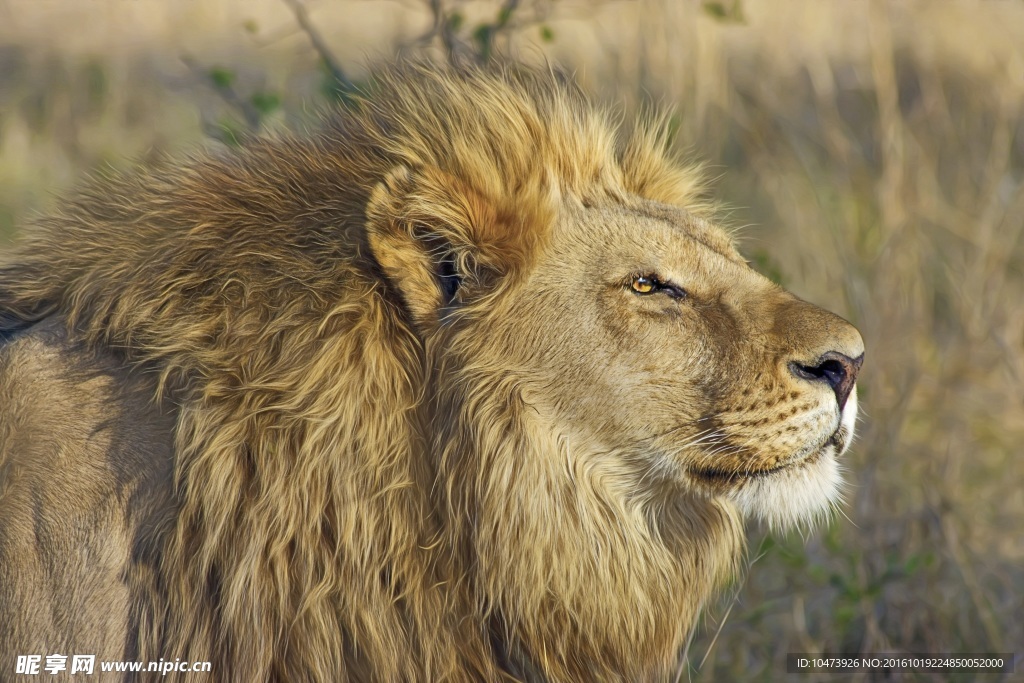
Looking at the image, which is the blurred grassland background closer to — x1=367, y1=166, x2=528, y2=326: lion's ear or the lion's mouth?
x1=367, y1=166, x2=528, y2=326: lion's ear

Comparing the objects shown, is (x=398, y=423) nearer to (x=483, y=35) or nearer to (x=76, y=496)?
(x=76, y=496)

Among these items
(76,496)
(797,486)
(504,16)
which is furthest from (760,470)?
(504,16)

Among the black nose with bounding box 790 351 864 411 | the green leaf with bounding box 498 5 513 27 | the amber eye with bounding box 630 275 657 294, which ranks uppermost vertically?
the green leaf with bounding box 498 5 513 27

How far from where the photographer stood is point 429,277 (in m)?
2.55

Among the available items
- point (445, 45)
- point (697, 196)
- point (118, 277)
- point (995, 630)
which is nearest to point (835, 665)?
point (995, 630)

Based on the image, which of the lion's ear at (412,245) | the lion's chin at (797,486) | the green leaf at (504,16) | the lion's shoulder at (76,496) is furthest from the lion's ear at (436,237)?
the green leaf at (504,16)

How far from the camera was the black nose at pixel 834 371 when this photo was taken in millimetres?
2492

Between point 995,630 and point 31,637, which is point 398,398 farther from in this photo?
point 995,630

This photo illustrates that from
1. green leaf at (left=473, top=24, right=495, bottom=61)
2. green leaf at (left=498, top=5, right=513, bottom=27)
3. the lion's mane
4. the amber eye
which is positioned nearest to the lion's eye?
the amber eye

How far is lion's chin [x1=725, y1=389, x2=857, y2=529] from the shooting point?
99.3 inches

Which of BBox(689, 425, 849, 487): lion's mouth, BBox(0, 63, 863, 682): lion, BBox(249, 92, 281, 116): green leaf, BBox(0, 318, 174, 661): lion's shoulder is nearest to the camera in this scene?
BBox(0, 318, 174, 661): lion's shoulder

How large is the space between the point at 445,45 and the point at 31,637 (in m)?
2.64

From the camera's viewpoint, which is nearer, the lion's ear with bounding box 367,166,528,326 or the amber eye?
the lion's ear with bounding box 367,166,528,326

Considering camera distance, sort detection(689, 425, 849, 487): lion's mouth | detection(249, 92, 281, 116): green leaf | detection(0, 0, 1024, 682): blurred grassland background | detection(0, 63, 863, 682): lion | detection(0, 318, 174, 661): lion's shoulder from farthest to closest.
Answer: detection(0, 0, 1024, 682): blurred grassland background < detection(249, 92, 281, 116): green leaf < detection(689, 425, 849, 487): lion's mouth < detection(0, 63, 863, 682): lion < detection(0, 318, 174, 661): lion's shoulder
